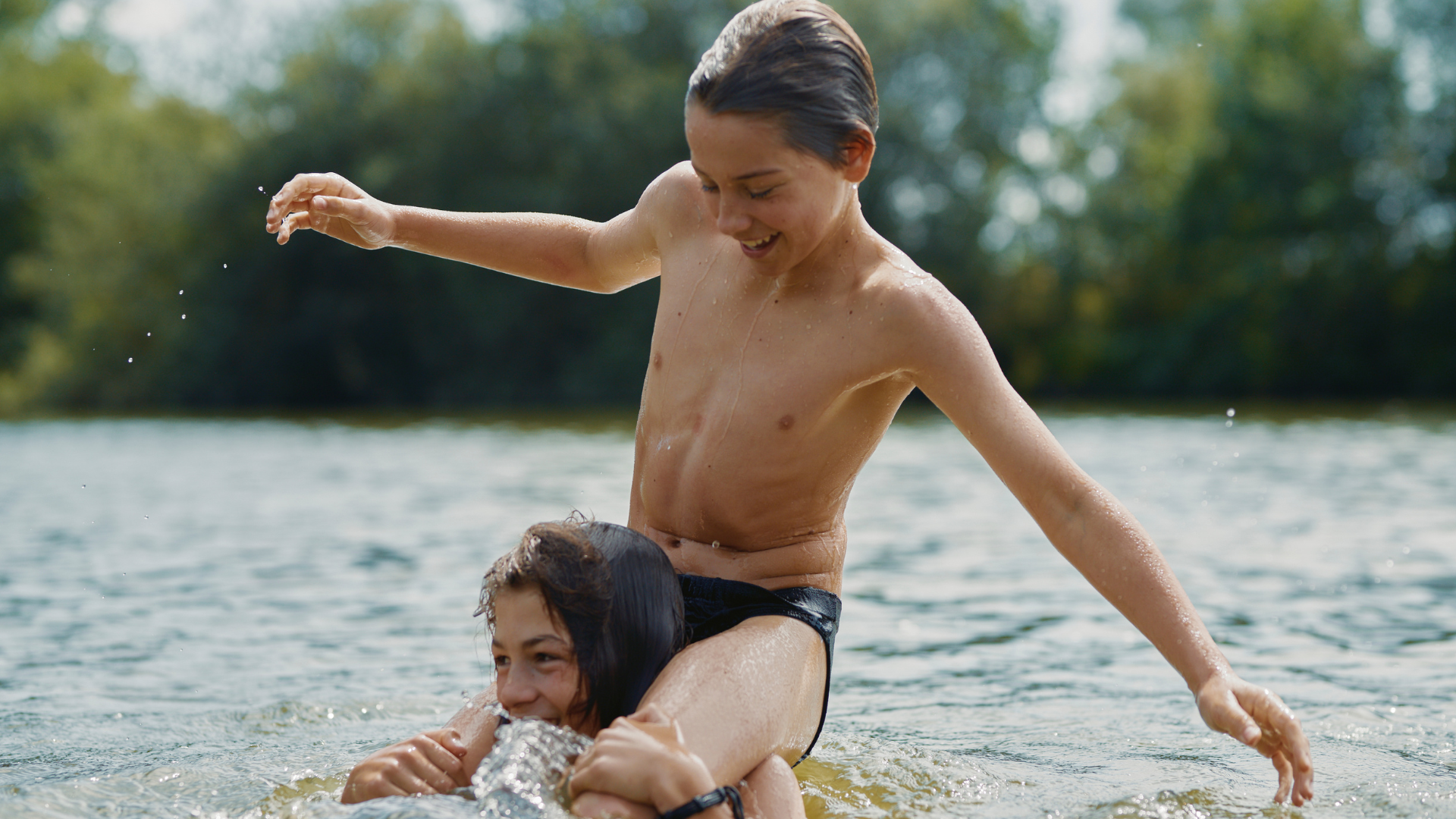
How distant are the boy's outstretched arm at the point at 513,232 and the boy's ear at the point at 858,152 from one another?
1.88 ft

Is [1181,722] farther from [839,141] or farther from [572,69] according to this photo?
[572,69]

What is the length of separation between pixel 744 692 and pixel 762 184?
1012mm

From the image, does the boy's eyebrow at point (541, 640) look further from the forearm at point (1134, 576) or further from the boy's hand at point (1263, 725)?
the boy's hand at point (1263, 725)

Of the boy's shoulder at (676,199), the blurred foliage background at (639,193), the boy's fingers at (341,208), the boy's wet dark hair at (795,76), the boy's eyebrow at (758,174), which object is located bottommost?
the boy's fingers at (341,208)

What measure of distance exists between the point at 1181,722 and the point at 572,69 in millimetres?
33167

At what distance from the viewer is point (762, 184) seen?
293cm

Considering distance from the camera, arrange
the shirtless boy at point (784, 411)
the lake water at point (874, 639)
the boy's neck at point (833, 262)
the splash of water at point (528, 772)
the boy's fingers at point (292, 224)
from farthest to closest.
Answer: the lake water at point (874, 639)
the boy's fingers at point (292, 224)
the boy's neck at point (833, 262)
the shirtless boy at point (784, 411)
the splash of water at point (528, 772)

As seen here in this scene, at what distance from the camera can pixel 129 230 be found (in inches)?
1473

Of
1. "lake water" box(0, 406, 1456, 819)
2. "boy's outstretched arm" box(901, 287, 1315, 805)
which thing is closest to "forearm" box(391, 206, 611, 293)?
"boy's outstretched arm" box(901, 287, 1315, 805)

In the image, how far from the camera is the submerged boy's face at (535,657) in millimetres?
2883

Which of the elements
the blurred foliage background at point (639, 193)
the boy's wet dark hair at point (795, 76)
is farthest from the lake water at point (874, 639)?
the blurred foliage background at point (639, 193)

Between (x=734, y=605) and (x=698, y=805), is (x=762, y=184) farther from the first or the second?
(x=698, y=805)

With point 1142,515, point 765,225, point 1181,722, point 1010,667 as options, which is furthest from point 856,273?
point 1142,515

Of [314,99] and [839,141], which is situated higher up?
[314,99]
